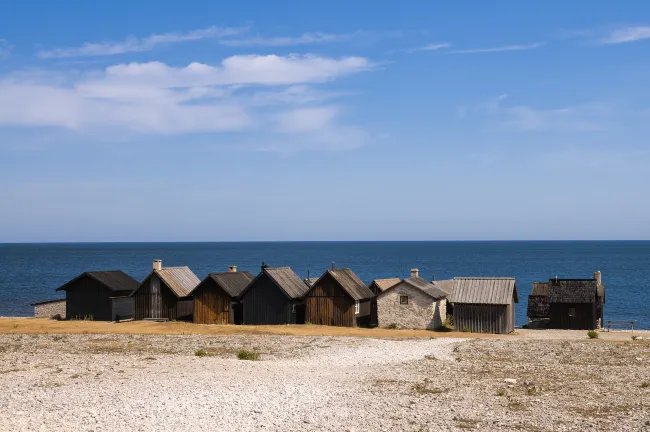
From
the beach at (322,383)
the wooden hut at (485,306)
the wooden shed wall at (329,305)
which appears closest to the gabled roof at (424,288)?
the wooden hut at (485,306)

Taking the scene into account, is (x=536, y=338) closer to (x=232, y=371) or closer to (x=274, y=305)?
(x=274, y=305)

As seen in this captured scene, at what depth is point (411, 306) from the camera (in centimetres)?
5328

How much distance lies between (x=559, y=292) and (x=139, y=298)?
3445cm

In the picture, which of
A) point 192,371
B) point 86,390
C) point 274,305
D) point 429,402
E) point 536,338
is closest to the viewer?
point 429,402

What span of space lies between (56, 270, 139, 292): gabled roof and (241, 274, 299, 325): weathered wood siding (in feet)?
36.8

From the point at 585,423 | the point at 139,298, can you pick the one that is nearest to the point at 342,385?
the point at 585,423

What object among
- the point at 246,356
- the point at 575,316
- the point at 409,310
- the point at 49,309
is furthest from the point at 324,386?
the point at 49,309

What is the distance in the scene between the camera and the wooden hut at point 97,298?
193 ft

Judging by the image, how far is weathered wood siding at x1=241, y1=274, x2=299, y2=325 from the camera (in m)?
55.3

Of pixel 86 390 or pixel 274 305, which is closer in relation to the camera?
pixel 86 390

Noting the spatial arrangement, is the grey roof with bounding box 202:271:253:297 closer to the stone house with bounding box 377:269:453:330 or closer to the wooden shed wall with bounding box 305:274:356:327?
the wooden shed wall with bounding box 305:274:356:327

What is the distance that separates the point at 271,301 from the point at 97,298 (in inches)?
600

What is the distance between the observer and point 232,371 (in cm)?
3148

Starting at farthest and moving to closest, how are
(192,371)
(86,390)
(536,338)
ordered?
(536,338) < (192,371) < (86,390)
